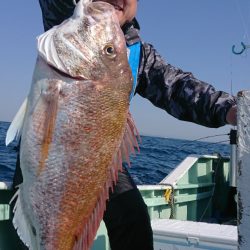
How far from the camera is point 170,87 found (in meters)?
3.04

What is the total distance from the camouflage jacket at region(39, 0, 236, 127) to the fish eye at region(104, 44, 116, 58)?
2.09ft

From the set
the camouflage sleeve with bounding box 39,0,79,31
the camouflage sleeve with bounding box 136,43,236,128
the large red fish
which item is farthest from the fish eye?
the camouflage sleeve with bounding box 136,43,236,128

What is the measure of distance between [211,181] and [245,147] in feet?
17.1

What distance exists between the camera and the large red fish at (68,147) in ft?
6.75

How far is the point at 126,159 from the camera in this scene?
213 centimetres

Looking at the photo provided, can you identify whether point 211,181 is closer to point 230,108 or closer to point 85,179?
point 230,108

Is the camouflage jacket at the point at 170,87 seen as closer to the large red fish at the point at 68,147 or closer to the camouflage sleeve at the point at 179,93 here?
the camouflage sleeve at the point at 179,93

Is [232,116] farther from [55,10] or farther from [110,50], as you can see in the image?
[55,10]

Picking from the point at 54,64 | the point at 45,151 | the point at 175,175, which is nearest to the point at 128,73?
the point at 54,64

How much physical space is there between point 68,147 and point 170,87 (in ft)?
3.94

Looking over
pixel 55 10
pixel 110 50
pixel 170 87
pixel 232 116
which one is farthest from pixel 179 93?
pixel 55 10

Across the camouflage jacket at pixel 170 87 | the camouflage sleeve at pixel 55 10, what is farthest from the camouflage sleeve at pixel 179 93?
the camouflage sleeve at pixel 55 10

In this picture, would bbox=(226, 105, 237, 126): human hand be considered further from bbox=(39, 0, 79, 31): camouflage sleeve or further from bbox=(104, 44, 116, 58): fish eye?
bbox=(39, 0, 79, 31): camouflage sleeve

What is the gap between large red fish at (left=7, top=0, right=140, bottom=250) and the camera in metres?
2.06
